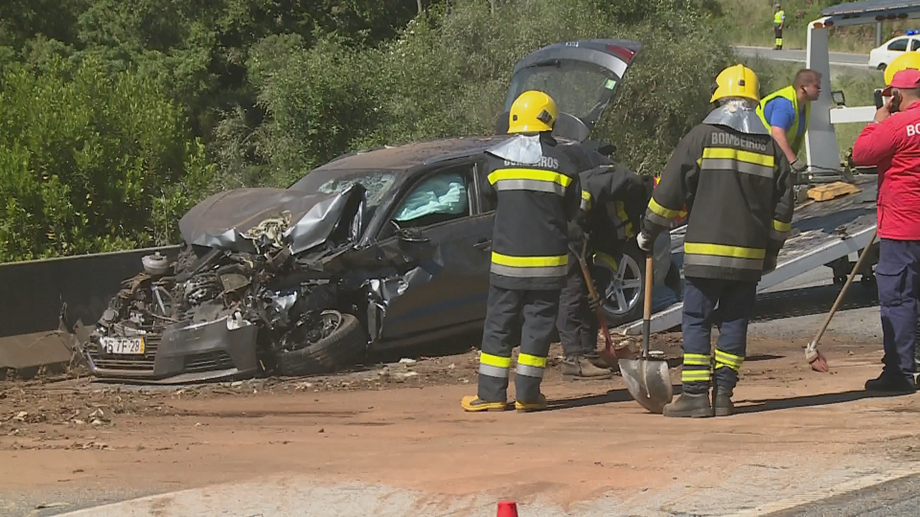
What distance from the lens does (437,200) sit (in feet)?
33.0

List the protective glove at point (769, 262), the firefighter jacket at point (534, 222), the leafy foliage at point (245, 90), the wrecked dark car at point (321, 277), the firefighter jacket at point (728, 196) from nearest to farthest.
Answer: the firefighter jacket at point (728, 196) < the protective glove at point (769, 262) < the firefighter jacket at point (534, 222) < the wrecked dark car at point (321, 277) < the leafy foliage at point (245, 90)

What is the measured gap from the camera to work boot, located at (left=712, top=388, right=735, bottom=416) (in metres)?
7.12

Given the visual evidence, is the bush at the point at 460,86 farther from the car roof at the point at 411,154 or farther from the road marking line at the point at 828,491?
the road marking line at the point at 828,491

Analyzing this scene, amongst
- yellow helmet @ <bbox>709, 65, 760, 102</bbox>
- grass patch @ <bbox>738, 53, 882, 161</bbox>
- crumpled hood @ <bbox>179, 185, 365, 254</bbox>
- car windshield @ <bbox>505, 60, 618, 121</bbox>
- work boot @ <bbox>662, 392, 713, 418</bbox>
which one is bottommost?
grass patch @ <bbox>738, 53, 882, 161</bbox>

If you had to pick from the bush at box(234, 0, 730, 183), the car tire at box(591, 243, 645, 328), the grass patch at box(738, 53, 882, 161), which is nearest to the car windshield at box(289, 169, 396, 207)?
the car tire at box(591, 243, 645, 328)

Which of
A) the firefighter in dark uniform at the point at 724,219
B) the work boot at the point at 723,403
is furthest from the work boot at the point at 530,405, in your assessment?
the work boot at the point at 723,403

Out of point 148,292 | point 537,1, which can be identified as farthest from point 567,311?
point 537,1

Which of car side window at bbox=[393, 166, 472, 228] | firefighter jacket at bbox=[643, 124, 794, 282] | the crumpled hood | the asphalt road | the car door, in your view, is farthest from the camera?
the asphalt road

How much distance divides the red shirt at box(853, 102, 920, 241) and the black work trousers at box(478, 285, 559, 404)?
2136 millimetres

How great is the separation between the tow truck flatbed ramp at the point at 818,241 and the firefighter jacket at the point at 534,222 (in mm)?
3024

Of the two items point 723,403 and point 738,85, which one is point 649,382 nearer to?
point 723,403

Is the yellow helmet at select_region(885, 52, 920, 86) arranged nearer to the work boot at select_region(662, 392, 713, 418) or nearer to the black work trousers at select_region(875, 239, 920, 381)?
the black work trousers at select_region(875, 239, 920, 381)

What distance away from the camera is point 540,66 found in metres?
11.6

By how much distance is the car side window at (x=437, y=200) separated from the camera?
9.90 m
